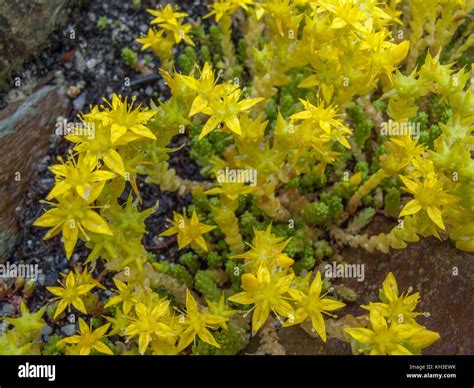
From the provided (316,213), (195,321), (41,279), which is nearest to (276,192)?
(316,213)

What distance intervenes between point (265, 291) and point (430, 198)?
2.63 ft

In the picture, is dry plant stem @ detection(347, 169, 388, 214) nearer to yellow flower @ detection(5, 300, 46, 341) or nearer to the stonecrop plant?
the stonecrop plant

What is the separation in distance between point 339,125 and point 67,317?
6.16 feet

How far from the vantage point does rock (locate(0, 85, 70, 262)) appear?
347 cm

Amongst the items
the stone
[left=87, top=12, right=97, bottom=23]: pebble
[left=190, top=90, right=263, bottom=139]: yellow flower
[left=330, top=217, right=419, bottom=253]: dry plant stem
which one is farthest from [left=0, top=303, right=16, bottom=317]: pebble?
[left=87, top=12, right=97, bottom=23]: pebble

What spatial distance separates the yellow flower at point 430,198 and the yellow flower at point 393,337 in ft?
1.50

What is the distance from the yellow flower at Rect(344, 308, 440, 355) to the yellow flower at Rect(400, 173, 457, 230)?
0.46 meters

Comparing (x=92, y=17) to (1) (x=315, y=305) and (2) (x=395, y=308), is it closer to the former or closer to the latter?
(1) (x=315, y=305)

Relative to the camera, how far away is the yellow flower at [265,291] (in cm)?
238

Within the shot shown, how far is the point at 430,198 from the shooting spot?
8.20 feet

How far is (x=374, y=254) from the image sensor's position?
3.31m

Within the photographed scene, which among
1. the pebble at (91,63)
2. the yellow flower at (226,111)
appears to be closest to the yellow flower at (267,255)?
the yellow flower at (226,111)

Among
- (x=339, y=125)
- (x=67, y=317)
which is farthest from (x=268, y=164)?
(x=67, y=317)

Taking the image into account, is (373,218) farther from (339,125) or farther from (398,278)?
(339,125)
